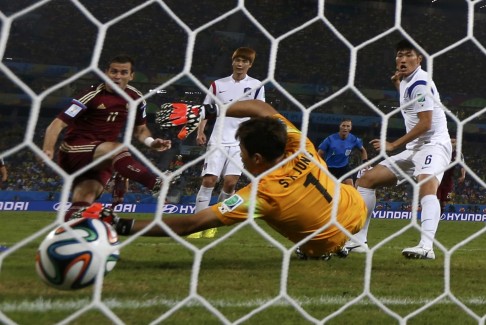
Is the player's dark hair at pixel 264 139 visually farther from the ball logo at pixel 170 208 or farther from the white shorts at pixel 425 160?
the ball logo at pixel 170 208

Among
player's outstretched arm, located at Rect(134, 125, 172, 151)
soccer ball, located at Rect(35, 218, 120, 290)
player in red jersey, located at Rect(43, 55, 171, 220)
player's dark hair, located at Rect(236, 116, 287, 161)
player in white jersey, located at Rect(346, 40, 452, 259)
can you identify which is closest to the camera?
soccer ball, located at Rect(35, 218, 120, 290)

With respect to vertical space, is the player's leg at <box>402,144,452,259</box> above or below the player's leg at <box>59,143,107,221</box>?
below

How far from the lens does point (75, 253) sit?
1.41 metres

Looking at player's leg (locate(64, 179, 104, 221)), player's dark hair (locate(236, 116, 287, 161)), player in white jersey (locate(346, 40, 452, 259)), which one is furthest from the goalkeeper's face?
player in white jersey (locate(346, 40, 452, 259))

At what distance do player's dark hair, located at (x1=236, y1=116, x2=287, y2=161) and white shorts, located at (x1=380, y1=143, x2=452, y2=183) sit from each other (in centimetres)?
120

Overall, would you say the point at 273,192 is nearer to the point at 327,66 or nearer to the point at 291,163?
the point at 291,163

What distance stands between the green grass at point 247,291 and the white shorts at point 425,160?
18.7 inches

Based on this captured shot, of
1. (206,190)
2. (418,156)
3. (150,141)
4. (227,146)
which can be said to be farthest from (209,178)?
(418,156)

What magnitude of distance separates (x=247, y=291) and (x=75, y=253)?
71 centimetres

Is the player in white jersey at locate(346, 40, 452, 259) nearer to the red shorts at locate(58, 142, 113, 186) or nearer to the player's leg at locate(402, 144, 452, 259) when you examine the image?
the player's leg at locate(402, 144, 452, 259)

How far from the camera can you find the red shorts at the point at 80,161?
3.03 meters

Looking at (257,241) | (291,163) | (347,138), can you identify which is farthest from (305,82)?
(291,163)

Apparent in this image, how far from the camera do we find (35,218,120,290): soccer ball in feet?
4.62

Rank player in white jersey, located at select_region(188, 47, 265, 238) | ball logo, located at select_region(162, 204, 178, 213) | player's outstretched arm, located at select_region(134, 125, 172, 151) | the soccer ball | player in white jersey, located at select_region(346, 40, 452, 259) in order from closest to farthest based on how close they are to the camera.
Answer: the soccer ball, player's outstretched arm, located at select_region(134, 125, 172, 151), player in white jersey, located at select_region(346, 40, 452, 259), player in white jersey, located at select_region(188, 47, 265, 238), ball logo, located at select_region(162, 204, 178, 213)
